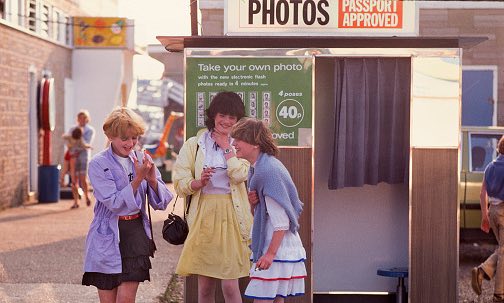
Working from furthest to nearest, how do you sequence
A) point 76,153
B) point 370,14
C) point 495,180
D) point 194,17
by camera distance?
point 76,153, point 194,17, point 495,180, point 370,14

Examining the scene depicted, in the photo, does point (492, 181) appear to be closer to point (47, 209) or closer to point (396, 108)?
point (396, 108)

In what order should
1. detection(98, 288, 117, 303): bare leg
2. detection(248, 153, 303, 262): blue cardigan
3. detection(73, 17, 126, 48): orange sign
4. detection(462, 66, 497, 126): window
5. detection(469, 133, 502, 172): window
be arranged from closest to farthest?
detection(248, 153, 303, 262): blue cardigan, detection(98, 288, 117, 303): bare leg, detection(469, 133, 502, 172): window, detection(462, 66, 497, 126): window, detection(73, 17, 126, 48): orange sign

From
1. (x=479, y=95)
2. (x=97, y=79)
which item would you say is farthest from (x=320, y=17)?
(x=97, y=79)

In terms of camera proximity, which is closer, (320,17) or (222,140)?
(222,140)

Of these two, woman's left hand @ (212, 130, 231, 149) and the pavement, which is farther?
the pavement

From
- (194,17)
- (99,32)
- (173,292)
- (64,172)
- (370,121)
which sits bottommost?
(173,292)

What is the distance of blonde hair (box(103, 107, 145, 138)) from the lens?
6.95m

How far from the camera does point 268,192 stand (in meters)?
6.93

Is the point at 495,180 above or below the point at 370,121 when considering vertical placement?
below

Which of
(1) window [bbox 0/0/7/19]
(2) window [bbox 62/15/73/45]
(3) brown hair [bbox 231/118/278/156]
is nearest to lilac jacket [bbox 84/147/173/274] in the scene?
(3) brown hair [bbox 231/118/278/156]

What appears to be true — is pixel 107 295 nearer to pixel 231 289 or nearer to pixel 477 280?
pixel 231 289

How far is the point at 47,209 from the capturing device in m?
21.1

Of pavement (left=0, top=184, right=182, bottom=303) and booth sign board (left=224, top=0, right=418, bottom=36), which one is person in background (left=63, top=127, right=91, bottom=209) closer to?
pavement (left=0, top=184, right=182, bottom=303)

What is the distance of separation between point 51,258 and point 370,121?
527cm
